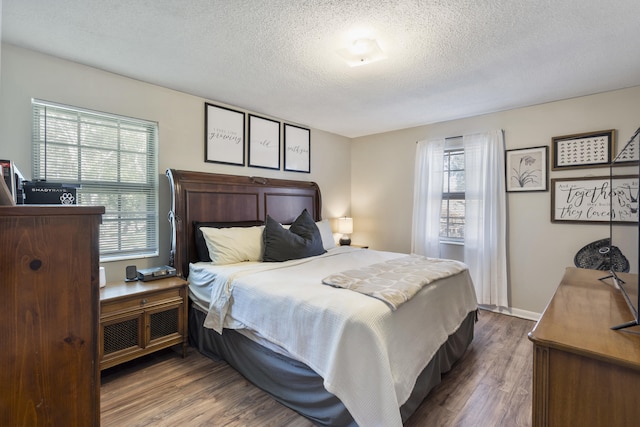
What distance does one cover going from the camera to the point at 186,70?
2.54m

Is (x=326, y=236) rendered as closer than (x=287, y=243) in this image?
No

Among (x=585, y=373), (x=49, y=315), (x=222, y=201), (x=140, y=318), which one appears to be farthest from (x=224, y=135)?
(x=585, y=373)

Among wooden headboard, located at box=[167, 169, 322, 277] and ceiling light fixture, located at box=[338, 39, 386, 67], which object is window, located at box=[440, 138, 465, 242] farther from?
ceiling light fixture, located at box=[338, 39, 386, 67]

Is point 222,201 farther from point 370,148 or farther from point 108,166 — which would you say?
point 370,148

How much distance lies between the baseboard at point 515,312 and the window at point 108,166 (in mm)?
3874

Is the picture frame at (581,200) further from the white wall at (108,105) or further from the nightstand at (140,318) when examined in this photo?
the nightstand at (140,318)

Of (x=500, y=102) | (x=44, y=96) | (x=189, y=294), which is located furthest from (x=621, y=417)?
(x=44, y=96)

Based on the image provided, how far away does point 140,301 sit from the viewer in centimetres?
230

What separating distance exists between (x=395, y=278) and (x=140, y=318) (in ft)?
6.43

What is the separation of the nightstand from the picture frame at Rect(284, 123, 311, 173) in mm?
2132

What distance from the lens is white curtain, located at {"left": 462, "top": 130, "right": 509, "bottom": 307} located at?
3553 millimetres

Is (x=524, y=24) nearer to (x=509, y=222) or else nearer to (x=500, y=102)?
(x=500, y=102)

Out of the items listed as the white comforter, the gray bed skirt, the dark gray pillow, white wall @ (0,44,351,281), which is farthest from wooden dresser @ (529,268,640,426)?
white wall @ (0,44,351,281)

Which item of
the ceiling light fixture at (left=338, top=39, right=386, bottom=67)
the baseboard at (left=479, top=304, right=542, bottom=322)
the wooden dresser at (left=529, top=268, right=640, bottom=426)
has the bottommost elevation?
the baseboard at (left=479, top=304, right=542, bottom=322)
